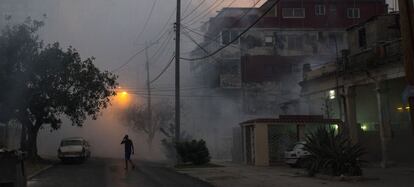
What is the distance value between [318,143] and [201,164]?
10.9 meters

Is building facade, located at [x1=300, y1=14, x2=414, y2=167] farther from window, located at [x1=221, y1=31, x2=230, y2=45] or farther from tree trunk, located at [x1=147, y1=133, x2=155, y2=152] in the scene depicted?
tree trunk, located at [x1=147, y1=133, x2=155, y2=152]

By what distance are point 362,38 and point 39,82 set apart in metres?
18.1

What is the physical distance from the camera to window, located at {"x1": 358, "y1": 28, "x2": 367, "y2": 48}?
3098 cm

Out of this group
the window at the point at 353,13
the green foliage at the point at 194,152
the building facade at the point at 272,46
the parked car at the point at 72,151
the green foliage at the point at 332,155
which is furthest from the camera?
the window at the point at 353,13

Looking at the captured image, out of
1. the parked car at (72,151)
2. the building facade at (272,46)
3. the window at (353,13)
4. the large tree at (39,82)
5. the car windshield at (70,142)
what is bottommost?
the parked car at (72,151)

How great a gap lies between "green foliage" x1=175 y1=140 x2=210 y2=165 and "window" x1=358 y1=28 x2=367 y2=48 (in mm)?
10328

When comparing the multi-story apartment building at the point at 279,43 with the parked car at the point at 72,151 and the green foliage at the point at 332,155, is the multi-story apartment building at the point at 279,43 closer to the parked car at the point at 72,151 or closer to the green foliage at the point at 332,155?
the parked car at the point at 72,151

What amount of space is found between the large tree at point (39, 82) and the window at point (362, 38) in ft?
49.2

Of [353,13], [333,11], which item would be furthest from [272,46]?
[353,13]

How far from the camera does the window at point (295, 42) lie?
61000 mm

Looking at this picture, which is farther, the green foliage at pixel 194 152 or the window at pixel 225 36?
the window at pixel 225 36

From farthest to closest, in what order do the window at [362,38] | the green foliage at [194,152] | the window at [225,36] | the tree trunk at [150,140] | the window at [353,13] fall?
the window at [353,13] < the window at [225,36] < the tree trunk at [150,140] < the window at [362,38] < the green foliage at [194,152]

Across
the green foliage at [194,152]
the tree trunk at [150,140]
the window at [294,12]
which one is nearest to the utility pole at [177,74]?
the green foliage at [194,152]

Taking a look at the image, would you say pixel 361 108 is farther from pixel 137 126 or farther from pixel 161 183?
pixel 137 126
